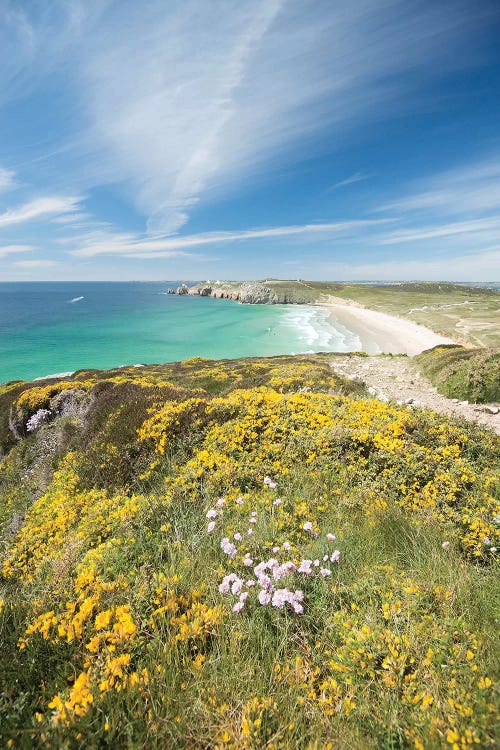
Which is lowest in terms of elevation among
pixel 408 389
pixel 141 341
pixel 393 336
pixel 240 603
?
pixel 141 341

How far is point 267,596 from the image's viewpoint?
308 centimetres

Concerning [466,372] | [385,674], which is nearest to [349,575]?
[385,674]

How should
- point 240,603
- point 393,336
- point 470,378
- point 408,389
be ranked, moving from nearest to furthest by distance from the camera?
point 240,603, point 470,378, point 408,389, point 393,336

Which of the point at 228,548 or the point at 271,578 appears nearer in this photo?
the point at 271,578

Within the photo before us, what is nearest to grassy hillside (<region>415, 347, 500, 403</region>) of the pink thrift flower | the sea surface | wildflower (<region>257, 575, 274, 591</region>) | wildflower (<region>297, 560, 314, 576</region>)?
wildflower (<region>297, 560, 314, 576</region>)

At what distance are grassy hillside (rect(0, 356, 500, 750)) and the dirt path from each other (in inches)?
153

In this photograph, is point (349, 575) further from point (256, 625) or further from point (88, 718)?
point (88, 718)

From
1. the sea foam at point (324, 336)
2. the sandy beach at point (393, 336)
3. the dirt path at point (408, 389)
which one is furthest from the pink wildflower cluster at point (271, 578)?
the sea foam at point (324, 336)

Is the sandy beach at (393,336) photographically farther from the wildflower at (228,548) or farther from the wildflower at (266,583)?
the wildflower at (266,583)

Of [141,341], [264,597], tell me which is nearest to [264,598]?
[264,597]

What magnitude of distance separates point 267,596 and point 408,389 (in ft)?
58.5

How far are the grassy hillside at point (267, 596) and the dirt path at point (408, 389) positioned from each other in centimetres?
388

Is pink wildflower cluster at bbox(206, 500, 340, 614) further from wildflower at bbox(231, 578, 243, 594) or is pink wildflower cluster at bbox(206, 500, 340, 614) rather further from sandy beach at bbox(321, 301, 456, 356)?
sandy beach at bbox(321, 301, 456, 356)

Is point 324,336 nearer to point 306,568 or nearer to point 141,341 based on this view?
point 141,341
